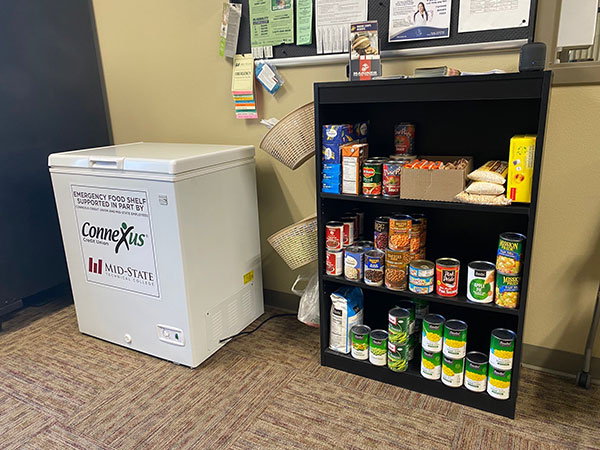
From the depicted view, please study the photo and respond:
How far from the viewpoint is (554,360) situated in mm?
1752

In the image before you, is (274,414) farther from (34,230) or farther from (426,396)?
(34,230)

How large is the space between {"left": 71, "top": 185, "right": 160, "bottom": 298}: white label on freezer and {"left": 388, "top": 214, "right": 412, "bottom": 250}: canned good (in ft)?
2.99

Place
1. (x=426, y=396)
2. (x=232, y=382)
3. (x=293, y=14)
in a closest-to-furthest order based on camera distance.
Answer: (x=426, y=396), (x=232, y=382), (x=293, y=14)

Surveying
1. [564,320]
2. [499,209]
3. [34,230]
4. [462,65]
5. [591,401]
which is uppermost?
[462,65]

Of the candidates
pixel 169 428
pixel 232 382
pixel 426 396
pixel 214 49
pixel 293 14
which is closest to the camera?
pixel 169 428

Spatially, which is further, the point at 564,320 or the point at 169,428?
the point at 564,320

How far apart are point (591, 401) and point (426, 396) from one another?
1.88ft

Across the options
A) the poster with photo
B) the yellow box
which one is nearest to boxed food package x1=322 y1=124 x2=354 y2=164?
the poster with photo

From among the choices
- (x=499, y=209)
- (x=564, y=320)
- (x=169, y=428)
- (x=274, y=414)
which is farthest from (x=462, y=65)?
(x=169, y=428)

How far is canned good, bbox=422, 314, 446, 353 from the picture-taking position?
1.56 m

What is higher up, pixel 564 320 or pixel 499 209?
pixel 499 209

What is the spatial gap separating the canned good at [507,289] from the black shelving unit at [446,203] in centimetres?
2

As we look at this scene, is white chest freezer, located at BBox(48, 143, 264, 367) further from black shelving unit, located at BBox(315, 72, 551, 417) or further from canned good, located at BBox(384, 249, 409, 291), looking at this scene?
canned good, located at BBox(384, 249, 409, 291)

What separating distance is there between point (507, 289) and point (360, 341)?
576 mm
